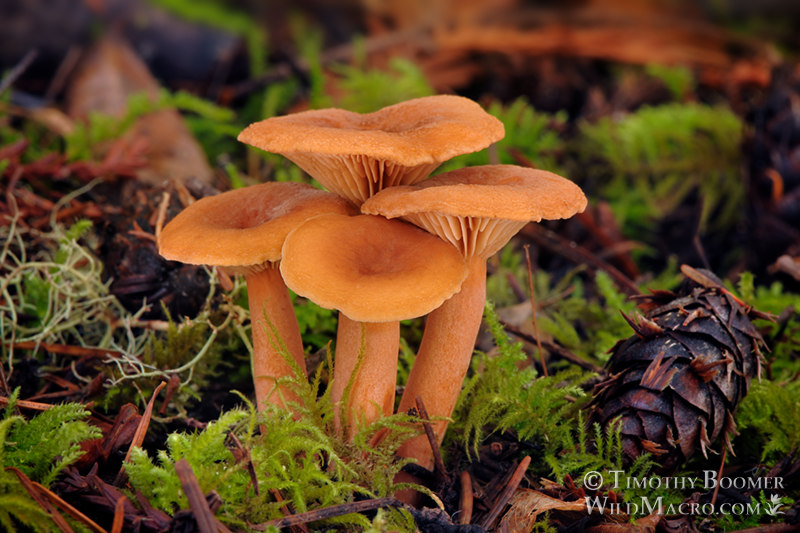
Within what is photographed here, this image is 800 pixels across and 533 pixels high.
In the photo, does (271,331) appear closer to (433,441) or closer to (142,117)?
(433,441)

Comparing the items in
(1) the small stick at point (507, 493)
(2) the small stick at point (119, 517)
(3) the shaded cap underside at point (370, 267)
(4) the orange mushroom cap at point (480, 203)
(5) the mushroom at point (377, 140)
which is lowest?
(1) the small stick at point (507, 493)

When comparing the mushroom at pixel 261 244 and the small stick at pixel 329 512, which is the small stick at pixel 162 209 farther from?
the small stick at pixel 329 512

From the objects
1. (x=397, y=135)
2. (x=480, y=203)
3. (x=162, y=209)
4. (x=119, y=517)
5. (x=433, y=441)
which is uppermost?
(x=397, y=135)

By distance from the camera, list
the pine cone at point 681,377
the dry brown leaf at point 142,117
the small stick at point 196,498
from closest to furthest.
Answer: the small stick at point 196,498 → the pine cone at point 681,377 → the dry brown leaf at point 142,117

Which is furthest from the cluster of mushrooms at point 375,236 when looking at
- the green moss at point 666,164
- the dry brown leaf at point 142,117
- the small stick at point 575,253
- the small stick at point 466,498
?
the green moss at point 666,164

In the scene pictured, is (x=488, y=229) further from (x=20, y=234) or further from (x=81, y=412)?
(x=20, y=234)

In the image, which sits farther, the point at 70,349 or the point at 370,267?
the point at 70,349

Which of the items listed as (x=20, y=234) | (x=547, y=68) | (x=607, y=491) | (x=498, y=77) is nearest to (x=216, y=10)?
(x=498, y=77)

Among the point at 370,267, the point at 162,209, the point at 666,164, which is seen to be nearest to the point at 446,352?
the point at 370,267
